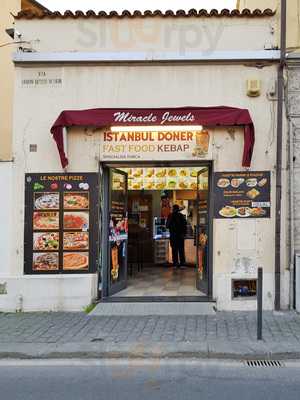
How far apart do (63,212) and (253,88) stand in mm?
4332

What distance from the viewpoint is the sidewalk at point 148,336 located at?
638 cm

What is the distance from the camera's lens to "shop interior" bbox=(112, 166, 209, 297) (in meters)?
10.0

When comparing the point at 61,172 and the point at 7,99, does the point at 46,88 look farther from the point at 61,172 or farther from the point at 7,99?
the point at 7,99

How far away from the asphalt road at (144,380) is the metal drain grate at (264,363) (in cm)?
11

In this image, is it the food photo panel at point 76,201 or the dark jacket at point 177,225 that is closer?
the food photo panel at point 76,201

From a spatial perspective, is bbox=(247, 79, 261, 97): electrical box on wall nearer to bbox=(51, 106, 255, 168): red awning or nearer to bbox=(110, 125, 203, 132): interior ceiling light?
bbox=(51, 106, 255, 168): red awning

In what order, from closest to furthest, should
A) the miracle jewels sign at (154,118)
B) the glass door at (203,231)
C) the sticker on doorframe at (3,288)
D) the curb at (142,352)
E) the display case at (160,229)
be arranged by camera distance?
the curb at (142,352) < the miracle jewels sign at (154,118) < the sticker on doorframe at (3,288) < the glass door at (203,231) < the display case at (160,229)

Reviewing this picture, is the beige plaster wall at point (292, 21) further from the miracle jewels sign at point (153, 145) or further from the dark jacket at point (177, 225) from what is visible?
the dark jacket at point (177, 225)

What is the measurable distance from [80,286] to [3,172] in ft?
8.76

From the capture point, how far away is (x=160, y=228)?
49.2ft

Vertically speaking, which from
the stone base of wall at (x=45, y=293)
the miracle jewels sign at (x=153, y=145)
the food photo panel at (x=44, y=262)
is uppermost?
the miracle jewels sign at (x=153, y=145)

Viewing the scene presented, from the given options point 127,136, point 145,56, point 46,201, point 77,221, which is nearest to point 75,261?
point 77,221

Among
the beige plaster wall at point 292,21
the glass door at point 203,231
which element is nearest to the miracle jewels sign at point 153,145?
the glass door at point 203,231

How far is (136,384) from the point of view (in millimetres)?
5367
